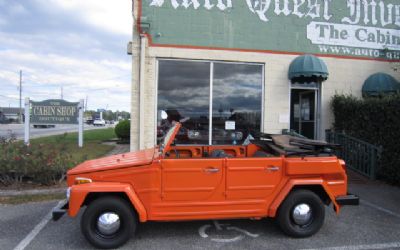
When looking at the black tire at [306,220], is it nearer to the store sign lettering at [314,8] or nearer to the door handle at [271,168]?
the door handle at [271,168]

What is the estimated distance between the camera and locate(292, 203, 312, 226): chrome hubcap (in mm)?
4398

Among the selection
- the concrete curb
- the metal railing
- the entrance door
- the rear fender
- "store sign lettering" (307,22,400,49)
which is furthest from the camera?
the entrance door

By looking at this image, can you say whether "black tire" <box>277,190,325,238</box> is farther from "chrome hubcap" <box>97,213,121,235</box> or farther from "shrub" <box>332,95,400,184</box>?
"shrub" <box>332,95,400,184</box>

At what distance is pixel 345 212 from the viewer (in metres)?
5.56

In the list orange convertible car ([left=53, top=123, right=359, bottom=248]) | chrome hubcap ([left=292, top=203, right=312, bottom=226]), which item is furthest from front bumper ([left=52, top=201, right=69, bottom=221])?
chrome hubcap ([left=292, top=203, right=312, bottom=226])

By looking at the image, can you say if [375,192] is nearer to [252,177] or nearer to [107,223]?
[252,177]

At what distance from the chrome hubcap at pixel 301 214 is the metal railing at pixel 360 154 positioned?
366cm

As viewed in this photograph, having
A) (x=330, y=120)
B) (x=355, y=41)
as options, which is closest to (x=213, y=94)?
(x=330, y=120)

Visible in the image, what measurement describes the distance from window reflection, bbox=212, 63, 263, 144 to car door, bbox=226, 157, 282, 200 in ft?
16.9

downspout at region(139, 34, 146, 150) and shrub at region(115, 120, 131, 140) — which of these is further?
shrub at region(115, 120, 131, 140)

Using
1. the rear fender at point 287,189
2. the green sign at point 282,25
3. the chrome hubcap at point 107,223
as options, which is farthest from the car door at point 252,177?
the green sign at point 282,25

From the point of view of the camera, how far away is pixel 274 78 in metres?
9.75

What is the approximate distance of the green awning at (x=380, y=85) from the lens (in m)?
9.64

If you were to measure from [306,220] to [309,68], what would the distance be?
5.75 m
